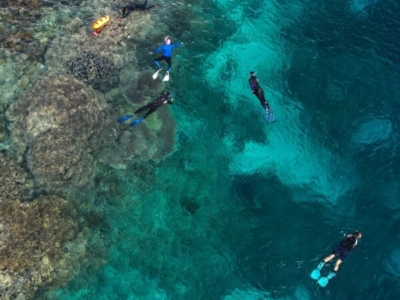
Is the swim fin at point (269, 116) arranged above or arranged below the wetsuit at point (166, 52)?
below

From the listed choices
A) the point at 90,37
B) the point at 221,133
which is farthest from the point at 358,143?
the point at 90,37

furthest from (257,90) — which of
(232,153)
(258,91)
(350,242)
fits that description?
(350,242)

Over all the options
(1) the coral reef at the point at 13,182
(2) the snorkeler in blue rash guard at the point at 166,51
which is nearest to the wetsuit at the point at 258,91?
(2) the snorkeler in blue rash guard at the point at 166,51

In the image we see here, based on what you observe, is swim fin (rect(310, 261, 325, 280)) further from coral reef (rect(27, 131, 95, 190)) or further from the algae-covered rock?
the algae-covered rock

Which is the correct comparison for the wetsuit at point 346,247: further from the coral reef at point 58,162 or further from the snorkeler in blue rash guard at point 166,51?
the snorkeler in blue rash guard at point 166,51

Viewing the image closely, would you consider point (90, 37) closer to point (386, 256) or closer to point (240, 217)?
point (240, 217)

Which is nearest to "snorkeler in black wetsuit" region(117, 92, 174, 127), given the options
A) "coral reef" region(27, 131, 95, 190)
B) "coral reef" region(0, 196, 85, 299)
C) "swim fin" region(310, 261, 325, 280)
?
"coral reef" region(27, 131, 95, 190)
